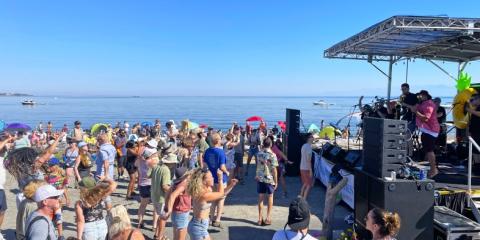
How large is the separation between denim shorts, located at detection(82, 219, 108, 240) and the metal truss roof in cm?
642

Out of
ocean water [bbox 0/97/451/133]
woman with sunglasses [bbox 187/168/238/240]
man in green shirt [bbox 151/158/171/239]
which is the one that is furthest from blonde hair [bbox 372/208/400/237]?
ocean water [bbox 0/97/451/133]

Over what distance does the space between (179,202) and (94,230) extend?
1.07 meters

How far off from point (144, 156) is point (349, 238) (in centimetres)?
367

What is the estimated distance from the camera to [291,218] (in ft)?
10.8

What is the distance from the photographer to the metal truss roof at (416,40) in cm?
762

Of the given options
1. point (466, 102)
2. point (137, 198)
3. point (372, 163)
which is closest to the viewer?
point (372, 163)

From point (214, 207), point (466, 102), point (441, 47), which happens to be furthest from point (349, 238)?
point (441, 47)

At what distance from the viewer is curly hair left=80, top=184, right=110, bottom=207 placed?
435 centimetres

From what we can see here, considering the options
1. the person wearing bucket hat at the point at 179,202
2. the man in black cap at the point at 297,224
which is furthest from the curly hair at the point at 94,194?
the man in black cap at the point at 297,224

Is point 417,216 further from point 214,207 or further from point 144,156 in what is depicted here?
point 144,156

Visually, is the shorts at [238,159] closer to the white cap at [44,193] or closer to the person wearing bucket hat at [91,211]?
the person wearing bucket hat at [91,211]

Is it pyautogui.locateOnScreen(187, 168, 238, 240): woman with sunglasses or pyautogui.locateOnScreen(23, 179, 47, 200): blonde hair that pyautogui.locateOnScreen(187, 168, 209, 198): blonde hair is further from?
pyautogui.locateOnScreen(23, 179, 47, 200): blonde hair

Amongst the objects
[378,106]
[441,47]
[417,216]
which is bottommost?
[417,216]

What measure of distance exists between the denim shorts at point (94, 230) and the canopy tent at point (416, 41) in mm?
6422
